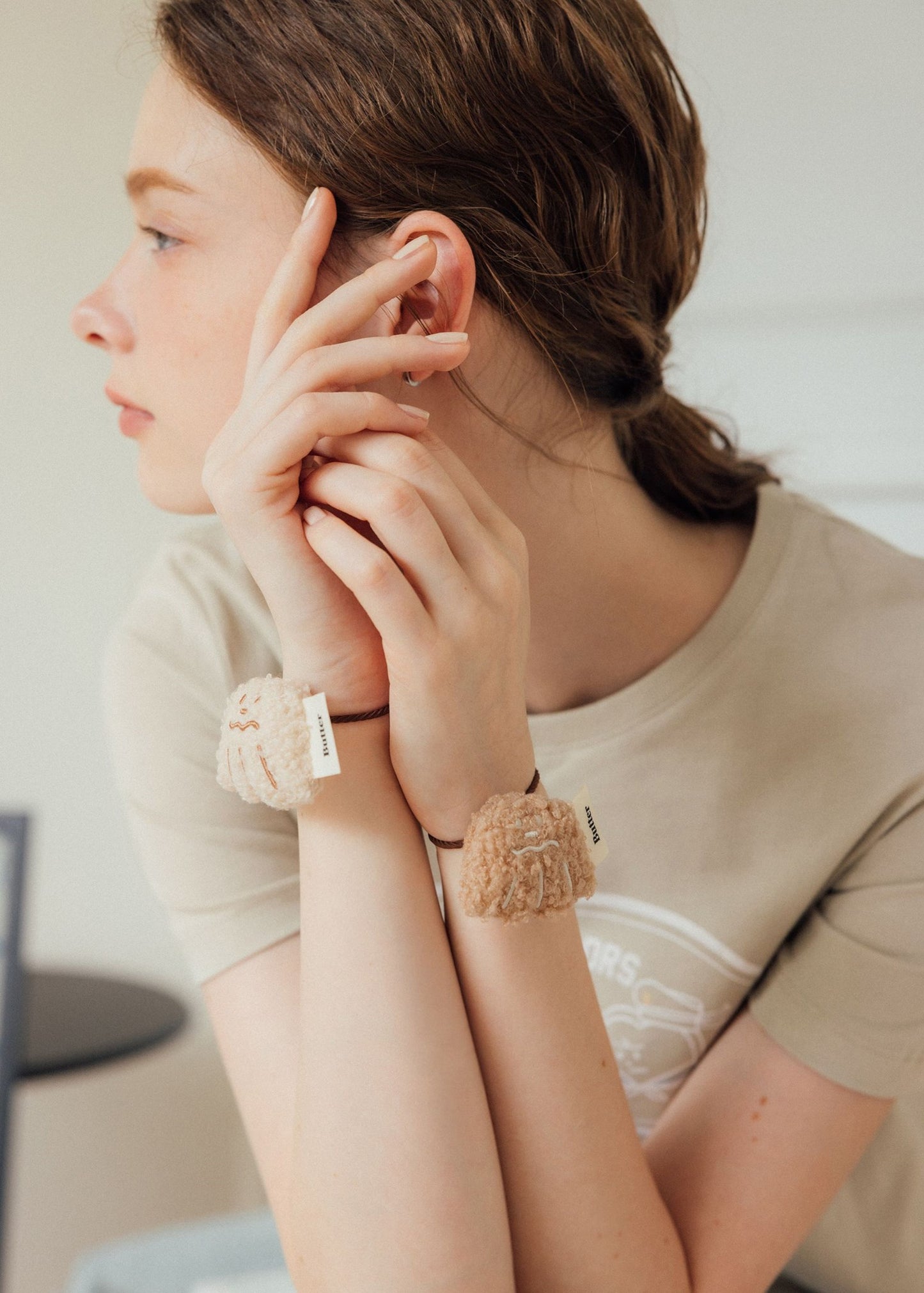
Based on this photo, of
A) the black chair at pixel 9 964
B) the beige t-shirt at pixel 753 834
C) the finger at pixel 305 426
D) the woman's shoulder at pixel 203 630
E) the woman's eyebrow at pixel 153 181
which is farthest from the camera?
the black chair at pixel 9 964

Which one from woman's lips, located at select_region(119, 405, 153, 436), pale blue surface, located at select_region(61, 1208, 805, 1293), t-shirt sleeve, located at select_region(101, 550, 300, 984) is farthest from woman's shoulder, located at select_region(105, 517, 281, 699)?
pale blue surface, located at select_region(61, 1208, 805, 1293)

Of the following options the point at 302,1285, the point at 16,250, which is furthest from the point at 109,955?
the point at 302,1285

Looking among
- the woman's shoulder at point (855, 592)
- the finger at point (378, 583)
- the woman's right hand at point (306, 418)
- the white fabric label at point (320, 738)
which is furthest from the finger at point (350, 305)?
the woman's shoulder at point (855, 592)

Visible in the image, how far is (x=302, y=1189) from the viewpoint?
2.60 feet

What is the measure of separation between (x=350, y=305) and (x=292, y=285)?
52mm

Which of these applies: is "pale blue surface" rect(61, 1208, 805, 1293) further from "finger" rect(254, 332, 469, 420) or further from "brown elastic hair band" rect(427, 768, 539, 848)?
"finger" rect(254, 332, 469, 420)

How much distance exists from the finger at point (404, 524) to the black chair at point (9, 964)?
1013mm

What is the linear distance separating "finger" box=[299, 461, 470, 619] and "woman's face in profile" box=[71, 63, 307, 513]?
6.1 inches

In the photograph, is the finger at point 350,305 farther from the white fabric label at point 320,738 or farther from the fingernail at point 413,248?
the white fabric label at point 320,738

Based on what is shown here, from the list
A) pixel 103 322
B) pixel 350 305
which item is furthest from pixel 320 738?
pixel 103 322

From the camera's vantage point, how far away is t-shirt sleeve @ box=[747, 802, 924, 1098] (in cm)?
85

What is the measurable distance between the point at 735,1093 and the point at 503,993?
230 mm

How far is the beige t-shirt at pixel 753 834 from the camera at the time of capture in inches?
34.6

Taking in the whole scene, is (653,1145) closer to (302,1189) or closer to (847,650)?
(302,1189)
